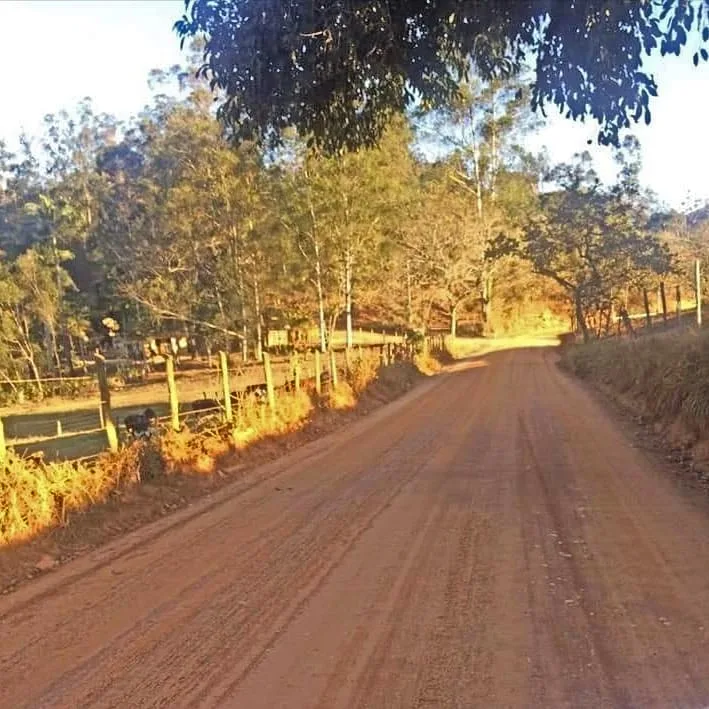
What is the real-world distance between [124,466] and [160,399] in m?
27.5

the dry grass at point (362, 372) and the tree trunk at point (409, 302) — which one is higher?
the tree trunk at point (409, 302)

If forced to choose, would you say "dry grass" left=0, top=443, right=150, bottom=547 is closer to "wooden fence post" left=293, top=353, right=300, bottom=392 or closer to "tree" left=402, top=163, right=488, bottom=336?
"wooden fence post" left=293, top=353, right=300, bottom=392

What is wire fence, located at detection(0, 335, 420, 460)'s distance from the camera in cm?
1376

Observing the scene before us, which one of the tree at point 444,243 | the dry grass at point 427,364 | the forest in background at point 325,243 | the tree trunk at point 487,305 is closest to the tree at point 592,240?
the forest in background at point 325,243

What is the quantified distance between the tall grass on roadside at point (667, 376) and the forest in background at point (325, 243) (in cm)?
926

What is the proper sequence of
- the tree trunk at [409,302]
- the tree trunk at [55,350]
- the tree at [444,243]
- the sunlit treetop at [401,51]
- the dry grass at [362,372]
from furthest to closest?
the tree trunk at [55,350], the tree trunk at [409,302], the tree at [444,243], the dry grass at [362,372], the sunlit treetop at [401,51]

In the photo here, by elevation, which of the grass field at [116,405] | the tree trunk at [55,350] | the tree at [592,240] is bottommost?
the grass field at [116,405]

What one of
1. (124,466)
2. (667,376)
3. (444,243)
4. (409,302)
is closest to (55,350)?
(409,302)

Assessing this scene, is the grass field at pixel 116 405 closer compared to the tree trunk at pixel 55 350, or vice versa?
the grass field at pixel 116 405

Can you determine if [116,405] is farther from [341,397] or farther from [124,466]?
[124,466]

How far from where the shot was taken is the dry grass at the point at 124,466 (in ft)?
25.0

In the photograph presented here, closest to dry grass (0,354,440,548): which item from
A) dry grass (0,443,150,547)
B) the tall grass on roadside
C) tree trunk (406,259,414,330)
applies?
dry grass (0,443,150,547)

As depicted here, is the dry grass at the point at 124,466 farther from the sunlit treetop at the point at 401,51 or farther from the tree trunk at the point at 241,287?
the tree trunk at the point at 241,287

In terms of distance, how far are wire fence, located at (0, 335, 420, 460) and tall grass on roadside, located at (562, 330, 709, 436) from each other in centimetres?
705
